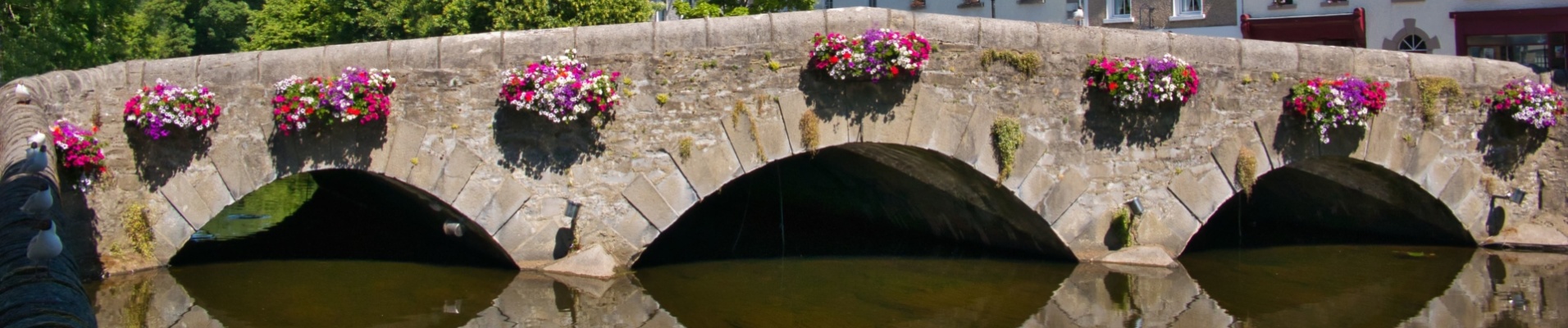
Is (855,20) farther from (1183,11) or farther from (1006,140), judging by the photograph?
(1183,11)

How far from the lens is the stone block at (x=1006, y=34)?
1052 cm

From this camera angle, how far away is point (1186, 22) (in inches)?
975

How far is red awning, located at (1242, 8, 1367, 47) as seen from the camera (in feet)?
74.9

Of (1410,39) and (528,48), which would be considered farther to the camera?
(1410,39)

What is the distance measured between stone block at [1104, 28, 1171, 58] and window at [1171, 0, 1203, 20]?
14493 mm

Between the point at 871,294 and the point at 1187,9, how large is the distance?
54.8 feet

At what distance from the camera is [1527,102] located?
11805 mm

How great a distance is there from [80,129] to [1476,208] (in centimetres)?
1103

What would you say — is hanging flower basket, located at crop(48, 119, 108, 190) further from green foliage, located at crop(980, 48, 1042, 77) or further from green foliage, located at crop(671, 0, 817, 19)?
green foliage, located at crop(671, 0, 817, 19)

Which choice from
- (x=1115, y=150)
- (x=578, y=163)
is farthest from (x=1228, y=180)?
(x=578, y=163)

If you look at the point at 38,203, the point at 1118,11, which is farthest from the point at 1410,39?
the point at 38,203

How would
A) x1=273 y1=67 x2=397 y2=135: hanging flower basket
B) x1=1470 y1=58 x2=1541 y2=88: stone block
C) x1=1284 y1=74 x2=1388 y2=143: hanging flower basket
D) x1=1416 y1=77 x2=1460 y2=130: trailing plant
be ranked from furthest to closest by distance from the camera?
x1=1470 y1=58 x2=1541 y2=88: stone block → x1=1416 y1=77 x2=1460 y2=130: trailing plant → x1=1284 y1=74 x2=1388 y2=143: hanging flower basket → x1=273 y1=67 x2=397 y2=135: hanging flower basket

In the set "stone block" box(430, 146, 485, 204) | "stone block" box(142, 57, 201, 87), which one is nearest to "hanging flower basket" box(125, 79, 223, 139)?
"stone block" box(142, 57, 201, 87)

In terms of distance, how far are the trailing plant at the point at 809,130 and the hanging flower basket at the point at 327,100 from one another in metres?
2.94
